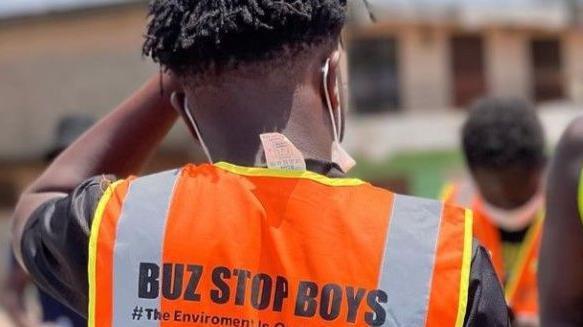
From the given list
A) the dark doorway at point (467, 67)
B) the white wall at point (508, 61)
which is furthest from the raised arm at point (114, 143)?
the white wall at point (508, 61)

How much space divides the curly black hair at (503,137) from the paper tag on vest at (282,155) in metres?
2.59

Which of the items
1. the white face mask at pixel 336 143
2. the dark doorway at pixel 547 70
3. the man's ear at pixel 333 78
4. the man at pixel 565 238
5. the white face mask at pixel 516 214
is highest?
the man's ear at pixel 333 78

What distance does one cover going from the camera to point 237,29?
2.02 metres

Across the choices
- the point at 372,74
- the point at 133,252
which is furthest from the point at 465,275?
the point at 372,74

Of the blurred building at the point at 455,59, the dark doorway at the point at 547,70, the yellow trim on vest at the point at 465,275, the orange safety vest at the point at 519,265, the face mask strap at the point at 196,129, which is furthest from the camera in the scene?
the dark doorway at the point at 547,70

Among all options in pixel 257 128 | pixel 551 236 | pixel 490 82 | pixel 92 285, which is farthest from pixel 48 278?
pixel 490 82

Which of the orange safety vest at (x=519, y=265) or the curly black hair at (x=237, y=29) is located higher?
the curly black hair at (x=237, y=29)

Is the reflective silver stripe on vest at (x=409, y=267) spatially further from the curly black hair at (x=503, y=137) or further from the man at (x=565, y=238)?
the curly black hair at (x=503, y=137)

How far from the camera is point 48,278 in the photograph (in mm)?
2168

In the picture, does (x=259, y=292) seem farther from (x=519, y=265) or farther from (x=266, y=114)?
(x=519, y=265)

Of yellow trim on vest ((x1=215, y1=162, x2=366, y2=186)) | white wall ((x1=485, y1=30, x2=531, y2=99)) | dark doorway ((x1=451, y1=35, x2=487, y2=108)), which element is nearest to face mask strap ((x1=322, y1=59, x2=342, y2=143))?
yellow trim on vest ((x1=215, y1=162, x2=366, y2=186))

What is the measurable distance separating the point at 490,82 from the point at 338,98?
79.4 ft

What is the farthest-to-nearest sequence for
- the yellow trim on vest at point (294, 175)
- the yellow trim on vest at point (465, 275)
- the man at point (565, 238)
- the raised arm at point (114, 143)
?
the man at point (565, 238) < the raised arm at point (114, 143) < the yellow trim on vest at point (294, 175) < the yellow trim on vest at point (465, 275)

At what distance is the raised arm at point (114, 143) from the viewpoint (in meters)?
2.34
